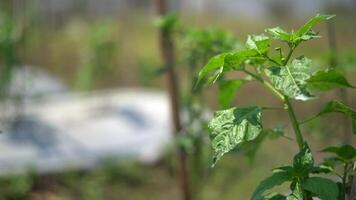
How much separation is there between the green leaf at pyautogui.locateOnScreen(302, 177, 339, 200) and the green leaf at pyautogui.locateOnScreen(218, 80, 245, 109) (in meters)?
0.32

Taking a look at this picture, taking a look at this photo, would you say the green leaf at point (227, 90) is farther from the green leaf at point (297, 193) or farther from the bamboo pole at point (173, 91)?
the bamboo pole at point (173, 91)

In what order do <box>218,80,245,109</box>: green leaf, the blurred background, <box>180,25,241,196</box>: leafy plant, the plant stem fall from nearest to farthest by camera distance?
the plant stem
<box>218,80,245,109</box>: green leaf
<box>180,25,241,196</box>: leafy plant
the blurred background

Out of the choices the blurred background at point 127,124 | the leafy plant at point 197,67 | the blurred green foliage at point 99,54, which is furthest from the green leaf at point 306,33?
the blurred green foliage at point 99,54

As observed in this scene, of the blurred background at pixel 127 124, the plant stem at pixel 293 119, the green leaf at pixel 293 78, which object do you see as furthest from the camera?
the blurred background at pixel 127 124

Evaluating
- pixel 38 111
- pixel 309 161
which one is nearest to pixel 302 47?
pixel 38 111

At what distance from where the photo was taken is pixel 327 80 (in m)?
1.18

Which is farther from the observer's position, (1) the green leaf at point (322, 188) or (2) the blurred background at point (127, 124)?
(2) the blurred background at point (127, 124)

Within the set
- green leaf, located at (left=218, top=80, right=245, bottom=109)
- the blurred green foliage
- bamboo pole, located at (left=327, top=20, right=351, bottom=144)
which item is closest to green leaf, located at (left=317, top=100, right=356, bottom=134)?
green leaf, located at (left=218, top=80, right=245, bottom=109)

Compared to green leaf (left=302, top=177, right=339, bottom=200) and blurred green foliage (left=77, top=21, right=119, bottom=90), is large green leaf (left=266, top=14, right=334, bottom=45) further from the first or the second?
blurred green foliage (left=77, top=21, right=119, bottom=90)

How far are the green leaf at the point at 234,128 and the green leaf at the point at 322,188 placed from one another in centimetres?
14

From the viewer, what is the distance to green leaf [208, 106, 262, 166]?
1134 mm

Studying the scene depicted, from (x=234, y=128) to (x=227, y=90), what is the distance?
0.28 metres

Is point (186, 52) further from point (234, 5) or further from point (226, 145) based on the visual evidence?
point (234, 5)

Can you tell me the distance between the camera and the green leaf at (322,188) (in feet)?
3.70
